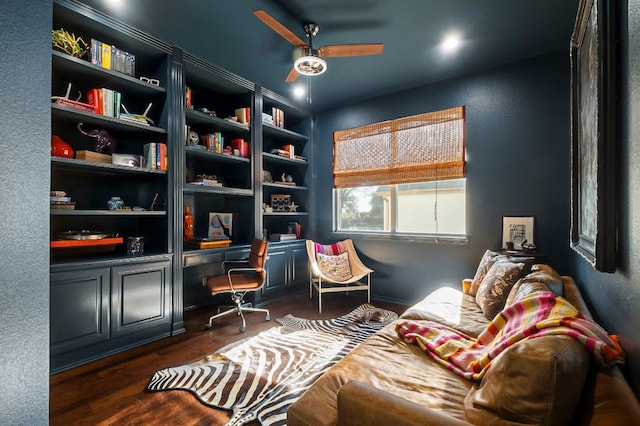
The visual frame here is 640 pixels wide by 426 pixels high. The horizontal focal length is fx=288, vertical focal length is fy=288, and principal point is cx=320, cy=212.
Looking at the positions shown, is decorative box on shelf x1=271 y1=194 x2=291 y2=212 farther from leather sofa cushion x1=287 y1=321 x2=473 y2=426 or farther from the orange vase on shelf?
leather sofa cushion x1=287 y1=321 x2=473 y2=426

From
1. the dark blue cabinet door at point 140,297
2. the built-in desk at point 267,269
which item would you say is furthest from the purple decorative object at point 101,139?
the built-in desk at point 267,269

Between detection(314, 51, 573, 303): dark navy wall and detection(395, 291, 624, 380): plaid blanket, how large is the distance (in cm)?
186

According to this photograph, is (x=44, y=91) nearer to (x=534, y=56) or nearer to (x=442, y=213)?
(x=442, y=213)

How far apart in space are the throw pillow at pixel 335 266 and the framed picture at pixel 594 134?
8.13 ft

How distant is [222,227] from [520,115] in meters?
3.71

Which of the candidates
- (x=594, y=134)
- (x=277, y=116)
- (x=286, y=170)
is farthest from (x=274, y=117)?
(x=594, y=134)

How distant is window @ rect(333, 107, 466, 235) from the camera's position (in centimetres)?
351

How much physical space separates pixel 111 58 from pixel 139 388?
2.68 m

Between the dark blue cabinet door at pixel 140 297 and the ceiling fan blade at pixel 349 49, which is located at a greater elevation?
the ceiling fan blade at pixel 349 49

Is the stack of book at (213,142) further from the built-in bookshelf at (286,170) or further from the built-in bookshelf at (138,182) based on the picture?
the built-in bookshelf at (286,170)

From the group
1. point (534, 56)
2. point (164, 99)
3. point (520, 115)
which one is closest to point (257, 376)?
point (164, 99)

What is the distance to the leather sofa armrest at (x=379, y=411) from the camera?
0.84 metres

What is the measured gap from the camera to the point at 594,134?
1207 millimetres

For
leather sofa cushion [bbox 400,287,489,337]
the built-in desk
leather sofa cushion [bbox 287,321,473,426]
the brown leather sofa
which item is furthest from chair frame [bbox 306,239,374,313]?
the brown leather sofa
